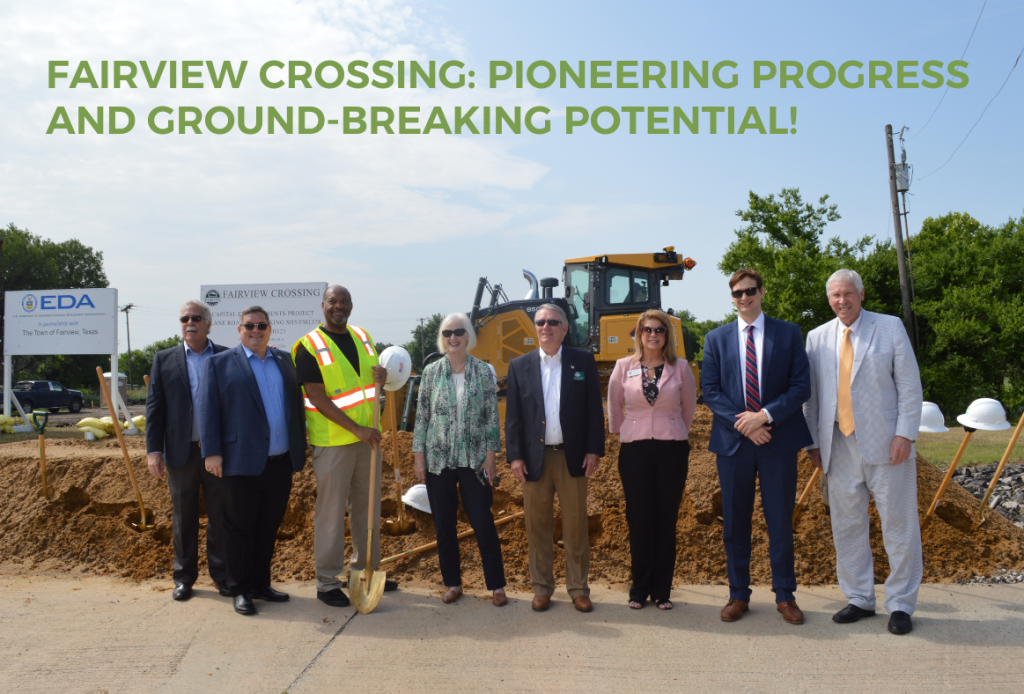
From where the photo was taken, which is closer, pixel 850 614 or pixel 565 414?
pixel 850 614

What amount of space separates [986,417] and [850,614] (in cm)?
251

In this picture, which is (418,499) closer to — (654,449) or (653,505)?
(653,505)

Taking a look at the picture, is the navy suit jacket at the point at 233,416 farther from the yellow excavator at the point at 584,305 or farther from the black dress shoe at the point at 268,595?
the yellow excavator at the point at 584,305

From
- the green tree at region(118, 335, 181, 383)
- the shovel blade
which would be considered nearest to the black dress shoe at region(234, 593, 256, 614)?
the shovel blade

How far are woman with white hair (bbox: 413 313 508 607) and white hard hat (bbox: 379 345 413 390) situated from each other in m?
0.66

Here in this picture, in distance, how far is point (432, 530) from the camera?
5770 mm

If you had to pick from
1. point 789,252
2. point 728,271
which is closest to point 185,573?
point 789,252

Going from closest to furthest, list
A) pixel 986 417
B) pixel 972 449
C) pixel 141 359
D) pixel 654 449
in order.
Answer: pixel 654 449 < pixel 986 417 < pixel 972 449 < pixel 141 359

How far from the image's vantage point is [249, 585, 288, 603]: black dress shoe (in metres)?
4.72

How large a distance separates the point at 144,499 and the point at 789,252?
29.0 metres

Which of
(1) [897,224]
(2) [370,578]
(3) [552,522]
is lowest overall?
(2) [370,578]

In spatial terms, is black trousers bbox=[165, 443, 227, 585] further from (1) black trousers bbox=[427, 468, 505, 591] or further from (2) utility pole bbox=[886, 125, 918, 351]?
(2) utility pole bbox=[886, 125, 918, 351]

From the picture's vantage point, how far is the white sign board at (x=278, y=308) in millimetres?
8422

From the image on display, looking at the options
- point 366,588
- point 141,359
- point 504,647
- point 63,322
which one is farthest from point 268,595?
point 141,359
